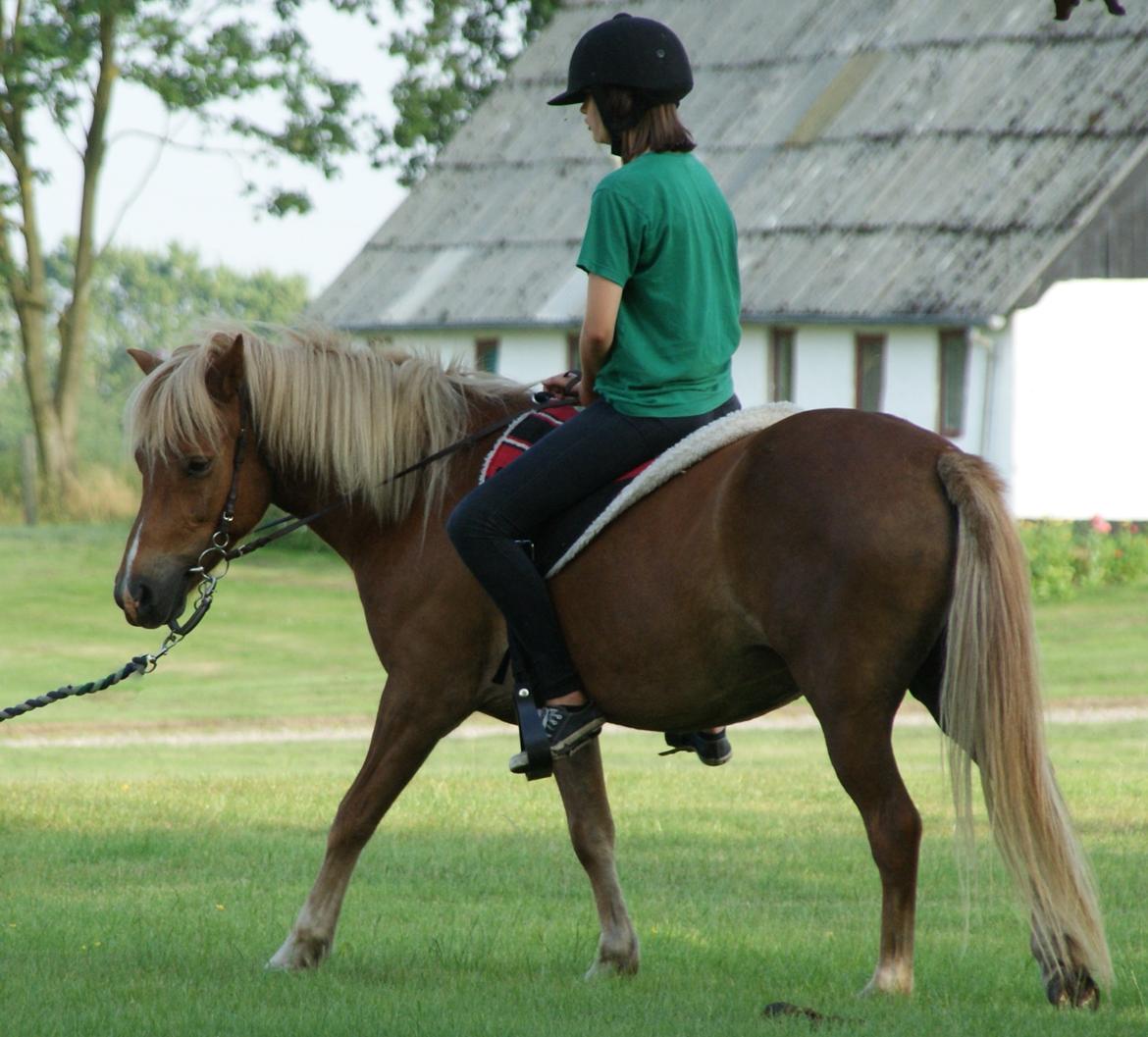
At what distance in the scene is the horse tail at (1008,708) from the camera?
16.6 ft

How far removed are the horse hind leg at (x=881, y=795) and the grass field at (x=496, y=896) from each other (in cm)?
24

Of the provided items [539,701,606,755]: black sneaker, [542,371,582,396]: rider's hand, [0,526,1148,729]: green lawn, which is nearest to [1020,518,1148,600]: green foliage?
[0,526,1148,729]: green lawn

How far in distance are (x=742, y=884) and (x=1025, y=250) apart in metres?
20.0

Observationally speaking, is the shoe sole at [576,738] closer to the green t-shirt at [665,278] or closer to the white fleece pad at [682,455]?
the white fleece pad at [682,455]

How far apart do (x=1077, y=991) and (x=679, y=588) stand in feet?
5.24

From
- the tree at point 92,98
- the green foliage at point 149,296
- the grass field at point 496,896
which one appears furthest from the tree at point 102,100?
the green foliage at point 149,296

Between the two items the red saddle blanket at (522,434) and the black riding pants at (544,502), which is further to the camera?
the red saddle blanket at (522,434)

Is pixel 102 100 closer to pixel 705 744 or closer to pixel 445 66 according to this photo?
pixel 445 66

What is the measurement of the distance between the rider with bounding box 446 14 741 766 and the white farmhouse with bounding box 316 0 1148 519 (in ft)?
57.2

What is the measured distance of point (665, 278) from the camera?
5.65 m

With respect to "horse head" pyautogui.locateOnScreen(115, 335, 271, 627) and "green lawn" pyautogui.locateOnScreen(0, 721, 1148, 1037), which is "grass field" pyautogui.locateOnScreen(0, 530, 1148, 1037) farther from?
"horse head" pyautogui.locateOnScreen(115, 335, 271, 627)

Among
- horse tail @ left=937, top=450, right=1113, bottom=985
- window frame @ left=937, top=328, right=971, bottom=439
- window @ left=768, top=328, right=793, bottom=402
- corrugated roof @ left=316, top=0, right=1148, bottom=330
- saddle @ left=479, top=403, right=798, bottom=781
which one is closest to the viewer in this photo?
horse tail @ left=937, top=450, right=1113, bottom=985

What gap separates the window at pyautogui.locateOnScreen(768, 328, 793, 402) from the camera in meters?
29.6

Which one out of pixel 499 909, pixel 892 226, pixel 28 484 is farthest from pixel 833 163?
pixel 499 909
